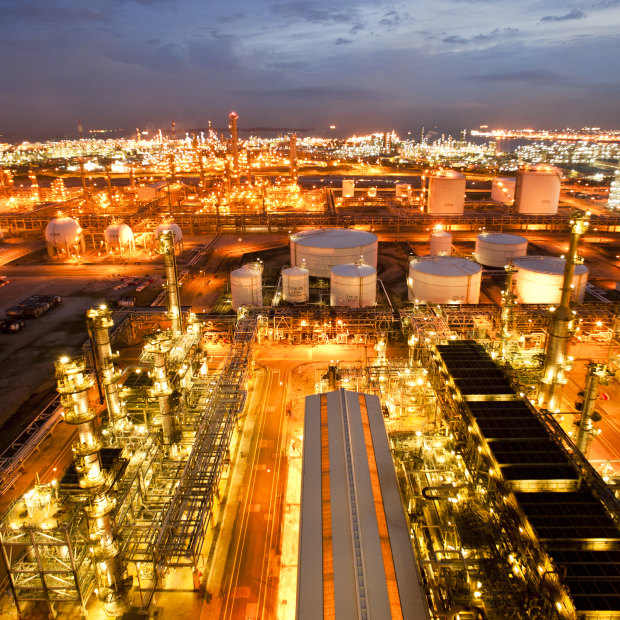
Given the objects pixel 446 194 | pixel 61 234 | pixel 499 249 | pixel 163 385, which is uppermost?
pixel 446 194

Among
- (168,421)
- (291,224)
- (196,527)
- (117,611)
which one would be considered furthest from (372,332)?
(291,224)

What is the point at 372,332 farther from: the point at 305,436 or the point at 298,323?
the point at 305,436

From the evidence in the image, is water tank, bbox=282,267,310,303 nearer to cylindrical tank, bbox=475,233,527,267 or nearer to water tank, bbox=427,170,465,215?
cylindrical tank, bbox=475,233,527,267

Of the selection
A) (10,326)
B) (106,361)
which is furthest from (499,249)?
(10,326)

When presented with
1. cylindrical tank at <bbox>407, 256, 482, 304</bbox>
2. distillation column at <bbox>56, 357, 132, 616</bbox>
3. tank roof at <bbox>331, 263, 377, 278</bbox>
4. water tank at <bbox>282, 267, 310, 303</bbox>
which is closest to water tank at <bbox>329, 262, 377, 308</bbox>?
tank roof at <bbox>331, 263, 377, 278</bbox>

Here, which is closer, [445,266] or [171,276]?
[171,276]

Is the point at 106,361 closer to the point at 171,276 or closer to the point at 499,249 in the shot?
the point at 171,276

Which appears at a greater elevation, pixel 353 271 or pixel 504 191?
pixel 504 191

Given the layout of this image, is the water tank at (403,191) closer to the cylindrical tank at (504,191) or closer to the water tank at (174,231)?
the cylindrical tank at (504,191)
